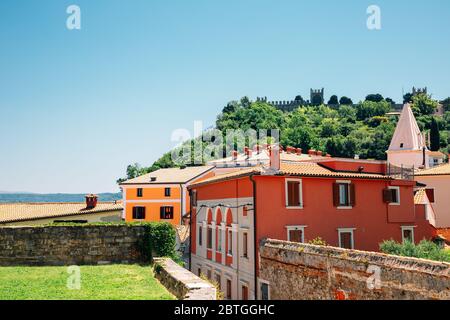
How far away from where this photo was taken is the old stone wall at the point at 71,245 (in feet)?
75.0

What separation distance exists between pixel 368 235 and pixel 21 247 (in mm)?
18450

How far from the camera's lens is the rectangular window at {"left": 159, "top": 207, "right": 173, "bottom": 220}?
161 ft

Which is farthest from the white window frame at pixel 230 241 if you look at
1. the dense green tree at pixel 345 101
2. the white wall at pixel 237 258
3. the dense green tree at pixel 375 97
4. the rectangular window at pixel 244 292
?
the dense green tree at pixel 375 97

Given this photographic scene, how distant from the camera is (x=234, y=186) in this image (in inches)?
899

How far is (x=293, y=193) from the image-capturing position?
20.8 metres

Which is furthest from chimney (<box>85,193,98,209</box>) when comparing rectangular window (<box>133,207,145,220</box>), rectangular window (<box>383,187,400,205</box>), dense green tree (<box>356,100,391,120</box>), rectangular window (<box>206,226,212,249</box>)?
dense green tree (<box>356,100,391,120</box>)

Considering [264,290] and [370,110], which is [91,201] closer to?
[264,290]

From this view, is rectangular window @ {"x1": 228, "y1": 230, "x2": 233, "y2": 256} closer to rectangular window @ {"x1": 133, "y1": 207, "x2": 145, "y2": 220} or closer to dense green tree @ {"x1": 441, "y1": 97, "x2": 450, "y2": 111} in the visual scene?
rectangular window @ {"x1": 133, "y1": 207, "x2": 145, "y2": 220}

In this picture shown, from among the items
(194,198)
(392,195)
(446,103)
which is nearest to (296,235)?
(392,195)

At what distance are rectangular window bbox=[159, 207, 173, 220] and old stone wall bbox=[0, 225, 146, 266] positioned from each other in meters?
24.8

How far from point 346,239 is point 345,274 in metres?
9.41

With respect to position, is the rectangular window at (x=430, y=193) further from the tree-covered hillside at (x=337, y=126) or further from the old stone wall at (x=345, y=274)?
the tree-covered hillside at (x=337, y=126)
